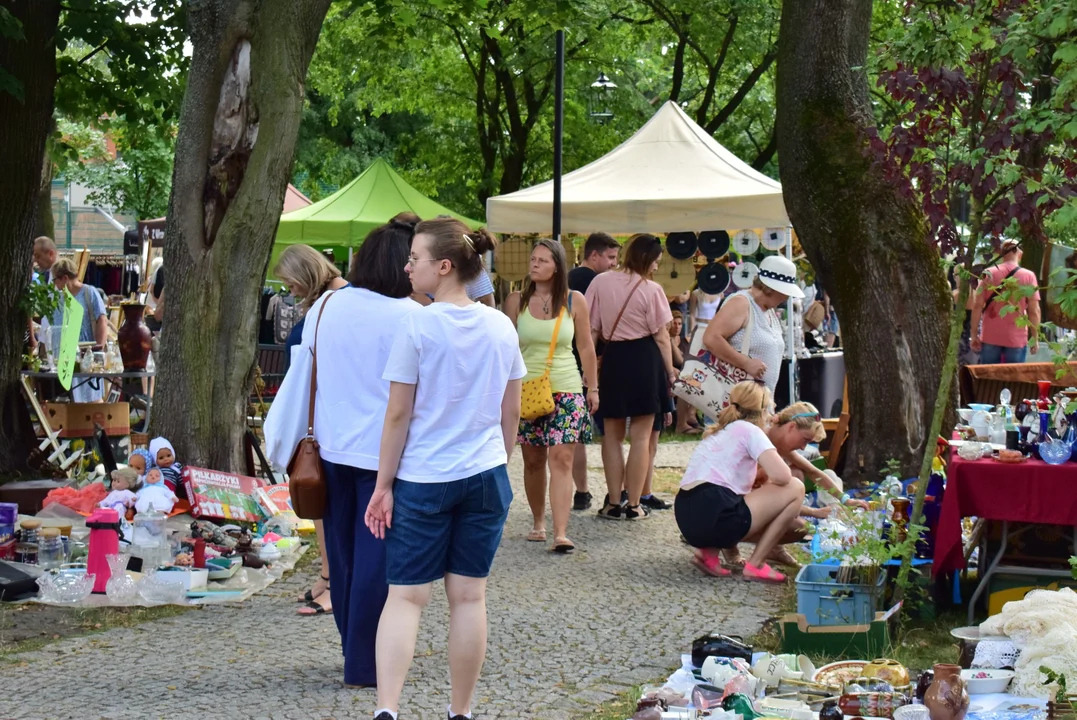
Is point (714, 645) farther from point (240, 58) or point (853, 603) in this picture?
point (240, 58)

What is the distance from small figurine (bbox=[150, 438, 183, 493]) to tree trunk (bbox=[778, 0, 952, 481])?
14.8 ft

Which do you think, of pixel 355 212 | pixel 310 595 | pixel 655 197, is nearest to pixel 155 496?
pixel 310 595

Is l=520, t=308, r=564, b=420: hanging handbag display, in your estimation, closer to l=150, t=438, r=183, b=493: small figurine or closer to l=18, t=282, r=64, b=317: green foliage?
l=150, t=438, r=183, b=493: small figurine

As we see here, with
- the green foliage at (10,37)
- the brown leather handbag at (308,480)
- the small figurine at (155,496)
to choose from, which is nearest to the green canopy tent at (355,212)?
the green foliage at (10,37)

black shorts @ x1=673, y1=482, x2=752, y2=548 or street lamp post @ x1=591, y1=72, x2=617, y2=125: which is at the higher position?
street lamp post @ x1=591, y1=72, x2=617, y2=125

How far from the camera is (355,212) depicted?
18.6m

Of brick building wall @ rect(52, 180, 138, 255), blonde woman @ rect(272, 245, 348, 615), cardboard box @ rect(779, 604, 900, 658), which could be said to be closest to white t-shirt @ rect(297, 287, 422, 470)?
blonde woman @ rect(272, 245, 348, 615)

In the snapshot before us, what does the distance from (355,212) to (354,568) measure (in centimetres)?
1390

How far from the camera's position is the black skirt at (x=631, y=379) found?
892 centimetres

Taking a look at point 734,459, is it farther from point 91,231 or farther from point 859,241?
point 91,231

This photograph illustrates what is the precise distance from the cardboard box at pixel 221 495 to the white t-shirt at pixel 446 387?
4.16 meters

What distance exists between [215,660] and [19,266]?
4.99 m

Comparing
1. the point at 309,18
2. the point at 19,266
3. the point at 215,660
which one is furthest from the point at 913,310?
the point at 19,266

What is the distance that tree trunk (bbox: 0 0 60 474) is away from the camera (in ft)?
31.3
